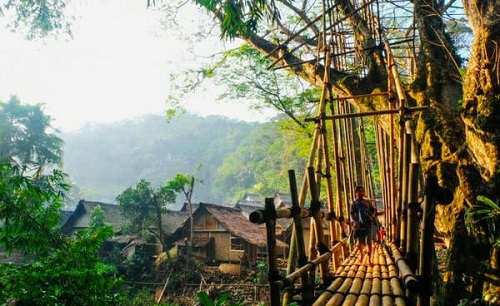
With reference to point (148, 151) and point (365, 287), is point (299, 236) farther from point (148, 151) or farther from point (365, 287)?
point (148, 151)

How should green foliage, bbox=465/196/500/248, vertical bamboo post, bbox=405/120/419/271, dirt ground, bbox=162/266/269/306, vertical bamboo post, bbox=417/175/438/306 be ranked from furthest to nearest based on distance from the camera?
dirt ground, bbox=162/266/269/306
green foliage, bbox=465/196/500/248
vertical bamboo post, bbox=405/120/419/271
vertical bamboo post, bbox=417/175/438/306

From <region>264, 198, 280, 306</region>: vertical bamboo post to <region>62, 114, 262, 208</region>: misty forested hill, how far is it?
56654 millimetres

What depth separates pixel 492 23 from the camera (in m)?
3.71

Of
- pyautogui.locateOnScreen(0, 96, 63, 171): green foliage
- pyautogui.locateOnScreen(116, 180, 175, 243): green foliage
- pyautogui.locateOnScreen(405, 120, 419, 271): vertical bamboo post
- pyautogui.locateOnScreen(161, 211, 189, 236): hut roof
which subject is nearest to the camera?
pyautogui.locateOnScreen(405, 120, 419, 271): vertical bamboo post

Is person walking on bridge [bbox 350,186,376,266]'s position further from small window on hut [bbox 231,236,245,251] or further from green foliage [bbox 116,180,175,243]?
green foliage [bbox 116,180,175,243]

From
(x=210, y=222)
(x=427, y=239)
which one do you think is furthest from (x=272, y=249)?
(x=210, y=222)

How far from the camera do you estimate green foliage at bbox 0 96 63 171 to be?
23703 millimetres

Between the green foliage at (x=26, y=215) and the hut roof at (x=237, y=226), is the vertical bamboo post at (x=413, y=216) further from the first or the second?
the hut roof at (x=237, y=226)

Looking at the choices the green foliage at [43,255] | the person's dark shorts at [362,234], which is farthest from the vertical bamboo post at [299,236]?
the green foliage at [43,255]

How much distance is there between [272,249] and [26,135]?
2744 cm

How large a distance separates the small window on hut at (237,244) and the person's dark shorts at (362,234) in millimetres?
14243

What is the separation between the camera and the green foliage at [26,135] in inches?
933

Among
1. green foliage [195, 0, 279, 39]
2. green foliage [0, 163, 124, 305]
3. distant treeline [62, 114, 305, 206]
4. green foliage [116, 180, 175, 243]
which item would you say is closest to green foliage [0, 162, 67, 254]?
green foliage [0, 163, 124, 305]

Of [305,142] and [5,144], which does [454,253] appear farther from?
[5,144]
